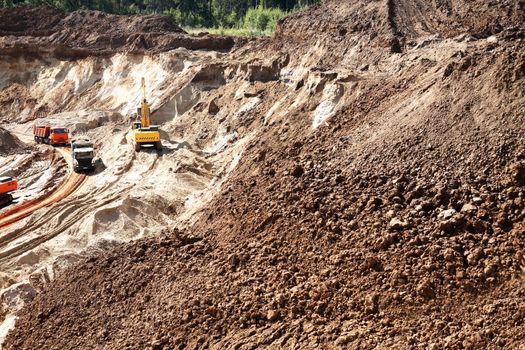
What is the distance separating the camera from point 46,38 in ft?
147

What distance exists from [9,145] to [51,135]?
2.11m

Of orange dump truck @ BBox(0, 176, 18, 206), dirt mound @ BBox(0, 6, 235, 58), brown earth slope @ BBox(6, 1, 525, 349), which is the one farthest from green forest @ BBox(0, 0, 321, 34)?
brown earth slope @ BBox(6, 1, 525, 349)

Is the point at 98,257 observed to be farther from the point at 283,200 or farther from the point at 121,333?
the point at 283,200

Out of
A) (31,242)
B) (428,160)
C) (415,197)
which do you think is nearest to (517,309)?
(415,197)

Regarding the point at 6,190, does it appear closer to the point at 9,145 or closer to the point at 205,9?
the point at 9,145

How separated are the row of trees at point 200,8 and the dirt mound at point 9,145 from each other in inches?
1046

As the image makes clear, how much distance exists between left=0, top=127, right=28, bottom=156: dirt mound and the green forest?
2540cm

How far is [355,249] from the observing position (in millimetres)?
11773

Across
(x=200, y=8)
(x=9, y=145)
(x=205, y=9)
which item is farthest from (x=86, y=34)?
(x=200, y=8)

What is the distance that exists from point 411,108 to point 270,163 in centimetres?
383

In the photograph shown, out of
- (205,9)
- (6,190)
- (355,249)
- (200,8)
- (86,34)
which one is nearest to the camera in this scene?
(355,249)

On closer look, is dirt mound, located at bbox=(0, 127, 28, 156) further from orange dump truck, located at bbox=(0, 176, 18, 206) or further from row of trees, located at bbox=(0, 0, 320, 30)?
row of trees, located at bbox=(0, 0, 320, 30)

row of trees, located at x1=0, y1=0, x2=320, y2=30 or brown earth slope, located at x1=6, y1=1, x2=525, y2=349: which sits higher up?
row of trees, located at x1=0, y1=0, x2=320, y2=30

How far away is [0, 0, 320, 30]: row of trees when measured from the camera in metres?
58.8
